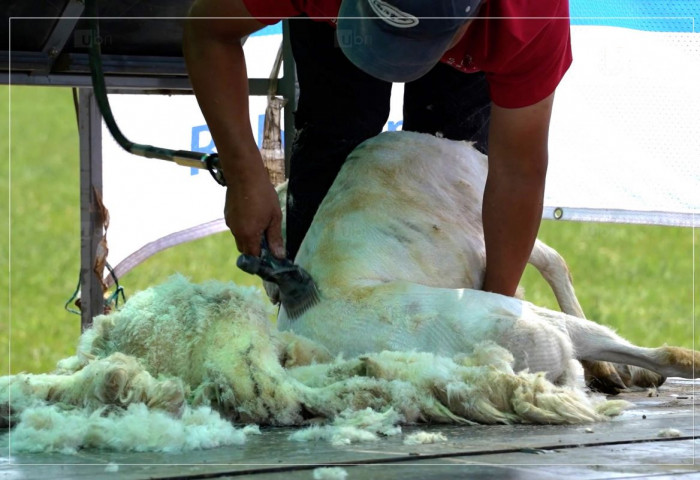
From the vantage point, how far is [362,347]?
7.52 ft

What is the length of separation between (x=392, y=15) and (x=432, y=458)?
94 centimetres

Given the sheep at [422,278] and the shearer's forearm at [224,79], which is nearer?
the sheep at [422,278]

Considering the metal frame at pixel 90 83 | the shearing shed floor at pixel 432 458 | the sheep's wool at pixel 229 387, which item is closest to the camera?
the shearing shed floor at pixel 432 458

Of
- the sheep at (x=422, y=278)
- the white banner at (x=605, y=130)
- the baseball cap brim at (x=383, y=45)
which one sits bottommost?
the sheep at (x=422, y=278)

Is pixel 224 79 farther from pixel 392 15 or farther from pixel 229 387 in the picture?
pixel 229 387

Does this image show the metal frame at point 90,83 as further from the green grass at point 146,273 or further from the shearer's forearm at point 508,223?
the shearer's forearm at point 508,223

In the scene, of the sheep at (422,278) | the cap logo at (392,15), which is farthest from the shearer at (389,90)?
the sheep at (422,278)

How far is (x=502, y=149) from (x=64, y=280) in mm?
2049

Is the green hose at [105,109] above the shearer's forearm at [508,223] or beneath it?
above

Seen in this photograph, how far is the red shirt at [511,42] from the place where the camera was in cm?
241

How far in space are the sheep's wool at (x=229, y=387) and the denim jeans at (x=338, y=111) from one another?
3.00 feet

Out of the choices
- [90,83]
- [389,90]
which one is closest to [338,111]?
[389,90]

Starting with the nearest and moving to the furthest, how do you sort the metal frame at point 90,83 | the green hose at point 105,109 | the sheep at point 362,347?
1. the sheep at point 362,347
2. the green hose at point 105,109
3. the metal frame at point 90,83

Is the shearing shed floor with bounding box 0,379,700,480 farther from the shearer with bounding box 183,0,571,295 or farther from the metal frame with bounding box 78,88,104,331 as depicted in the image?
the metal frame with bounding box 78,88,104,331
